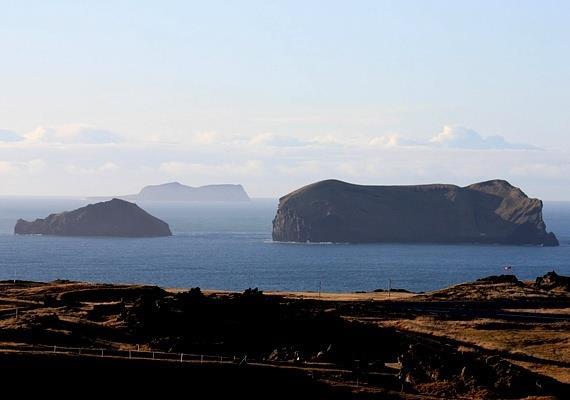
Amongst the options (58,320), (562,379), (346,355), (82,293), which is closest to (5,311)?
(58,320)

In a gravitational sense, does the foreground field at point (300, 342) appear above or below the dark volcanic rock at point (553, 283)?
below

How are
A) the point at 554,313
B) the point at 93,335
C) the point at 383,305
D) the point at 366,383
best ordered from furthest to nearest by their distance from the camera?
the point at 383,305
the point at 554,313
the point at 93,335
the point at 366,383

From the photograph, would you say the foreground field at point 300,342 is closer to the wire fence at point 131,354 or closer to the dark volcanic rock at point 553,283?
the wire fence at point 131,354

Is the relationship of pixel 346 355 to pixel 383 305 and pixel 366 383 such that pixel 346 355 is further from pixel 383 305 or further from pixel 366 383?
pixel 383 305

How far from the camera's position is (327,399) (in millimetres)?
65312

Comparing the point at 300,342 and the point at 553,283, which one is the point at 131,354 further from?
the point at 553,283

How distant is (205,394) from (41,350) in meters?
14.0

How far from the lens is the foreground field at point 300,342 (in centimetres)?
6669

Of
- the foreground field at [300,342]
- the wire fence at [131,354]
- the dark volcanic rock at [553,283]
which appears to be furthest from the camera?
the dark volcanic rock at [553,283]

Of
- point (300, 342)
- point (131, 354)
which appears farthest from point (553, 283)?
point (131, 354)

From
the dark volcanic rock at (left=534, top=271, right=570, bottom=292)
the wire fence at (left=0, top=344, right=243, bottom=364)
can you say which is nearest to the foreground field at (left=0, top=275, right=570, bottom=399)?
the wire fence at (left=0, top=344, right=243, bottom=364)

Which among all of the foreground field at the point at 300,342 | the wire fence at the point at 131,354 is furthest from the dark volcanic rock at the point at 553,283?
the wire fence at the point at 131,354

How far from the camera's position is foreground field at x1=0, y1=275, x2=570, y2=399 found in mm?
66688

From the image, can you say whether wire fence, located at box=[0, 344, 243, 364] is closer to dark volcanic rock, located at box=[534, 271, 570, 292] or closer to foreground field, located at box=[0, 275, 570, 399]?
foreground field, located at box=[0, 275, 570, 399]
